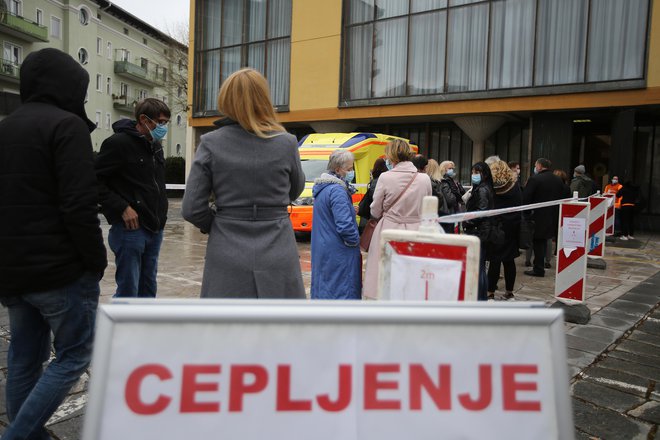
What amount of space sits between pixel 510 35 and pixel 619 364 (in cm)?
1530

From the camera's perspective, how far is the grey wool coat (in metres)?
2.77

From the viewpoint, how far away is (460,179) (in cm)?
2133

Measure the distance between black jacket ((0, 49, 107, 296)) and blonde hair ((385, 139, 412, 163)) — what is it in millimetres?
3395

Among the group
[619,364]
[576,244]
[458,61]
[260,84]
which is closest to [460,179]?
[458,61]

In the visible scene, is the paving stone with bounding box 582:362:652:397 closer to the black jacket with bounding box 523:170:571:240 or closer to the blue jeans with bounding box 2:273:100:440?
the blue jeans with bounding box 2:273:100:440

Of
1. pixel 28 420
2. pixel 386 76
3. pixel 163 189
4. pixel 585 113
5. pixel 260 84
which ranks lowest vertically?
pixel 28 420

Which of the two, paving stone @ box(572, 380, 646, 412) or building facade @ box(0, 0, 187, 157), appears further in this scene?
building facade @ box(0, 0, 187, 157)

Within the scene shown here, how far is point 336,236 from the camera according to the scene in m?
4.88

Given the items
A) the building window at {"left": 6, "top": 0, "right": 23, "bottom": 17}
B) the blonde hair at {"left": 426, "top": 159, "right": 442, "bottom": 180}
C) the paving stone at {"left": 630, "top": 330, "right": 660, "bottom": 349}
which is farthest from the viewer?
the building window at {"left": 6, "top": 0, "right": 23, "bottom": 17}

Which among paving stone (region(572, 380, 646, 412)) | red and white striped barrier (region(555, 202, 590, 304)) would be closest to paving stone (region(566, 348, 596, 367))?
paving stone (region(572, 380, 646, 412))

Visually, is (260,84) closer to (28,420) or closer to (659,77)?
(28,420)

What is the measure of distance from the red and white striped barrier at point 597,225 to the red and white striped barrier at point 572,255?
203 centimetres

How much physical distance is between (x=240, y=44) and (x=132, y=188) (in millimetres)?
22156

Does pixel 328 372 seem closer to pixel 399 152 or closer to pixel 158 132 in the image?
pixel 158 132
